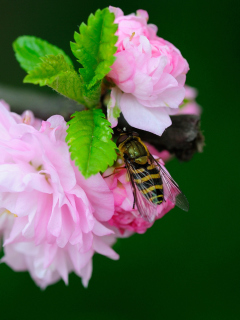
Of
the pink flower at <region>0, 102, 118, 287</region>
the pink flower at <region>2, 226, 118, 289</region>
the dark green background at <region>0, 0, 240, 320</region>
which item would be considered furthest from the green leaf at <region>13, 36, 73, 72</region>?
the dark green background at <region>0, 0, 240, 320</region>

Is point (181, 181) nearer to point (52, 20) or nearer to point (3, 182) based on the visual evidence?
point (52, 20)

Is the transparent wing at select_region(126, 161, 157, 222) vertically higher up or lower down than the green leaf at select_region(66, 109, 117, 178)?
lower down

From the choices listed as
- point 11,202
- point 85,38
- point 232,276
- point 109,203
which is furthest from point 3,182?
point 232,276

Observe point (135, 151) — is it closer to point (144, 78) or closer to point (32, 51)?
point (144, 78)

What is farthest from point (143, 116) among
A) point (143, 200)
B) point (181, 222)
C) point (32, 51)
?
point (181, 222)

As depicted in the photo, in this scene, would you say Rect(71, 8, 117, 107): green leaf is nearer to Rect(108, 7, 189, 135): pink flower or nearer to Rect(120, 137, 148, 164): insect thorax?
Rect(108, 7, 189, 135): pink flower

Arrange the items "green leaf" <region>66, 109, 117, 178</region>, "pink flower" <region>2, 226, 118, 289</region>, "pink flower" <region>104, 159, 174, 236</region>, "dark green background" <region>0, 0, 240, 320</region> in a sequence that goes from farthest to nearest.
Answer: "dark green background" <region>0, 0, 240, 320</region>, "pink flower" <region>2, 226, 118, 289</region>, "pink flower" <region>104, 159, 174, 236</region>, "green leaf" <region>66, 109, 117, 178</region>
